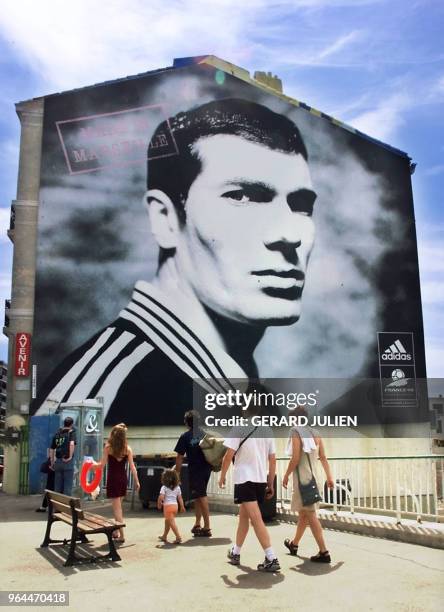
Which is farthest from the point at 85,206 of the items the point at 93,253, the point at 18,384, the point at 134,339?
the point at 18,384

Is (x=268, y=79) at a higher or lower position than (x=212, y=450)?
higher

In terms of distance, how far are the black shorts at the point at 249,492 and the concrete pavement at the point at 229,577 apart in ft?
2.57

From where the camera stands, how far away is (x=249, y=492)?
7152 millimetres

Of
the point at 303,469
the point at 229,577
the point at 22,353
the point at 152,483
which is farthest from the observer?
the point at 22,353

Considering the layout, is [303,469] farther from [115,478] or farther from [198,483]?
[115,478]

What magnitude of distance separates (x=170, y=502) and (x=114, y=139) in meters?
18.9

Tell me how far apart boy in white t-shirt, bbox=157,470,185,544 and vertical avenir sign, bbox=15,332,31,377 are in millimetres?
14294

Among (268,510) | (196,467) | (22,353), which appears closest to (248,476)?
(196,467)

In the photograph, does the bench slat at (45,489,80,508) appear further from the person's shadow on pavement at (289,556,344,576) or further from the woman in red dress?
the person's shadow on pavement at (289,556,344,576)

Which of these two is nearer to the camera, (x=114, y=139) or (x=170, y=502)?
(x=170, y=502)

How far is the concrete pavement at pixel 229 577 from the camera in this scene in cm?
589

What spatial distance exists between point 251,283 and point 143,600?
19.9 m

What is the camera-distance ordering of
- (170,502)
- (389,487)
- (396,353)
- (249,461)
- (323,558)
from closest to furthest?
(249,461) < (323,558) < (170,502) < (389,487) < (396,353)

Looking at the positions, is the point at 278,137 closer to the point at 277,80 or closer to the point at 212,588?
the point at 277,80
